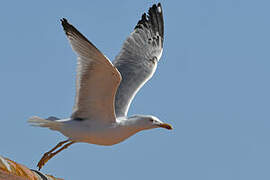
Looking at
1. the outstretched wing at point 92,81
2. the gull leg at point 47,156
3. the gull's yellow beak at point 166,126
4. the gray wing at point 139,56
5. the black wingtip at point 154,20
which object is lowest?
the gull leg at point 47,156

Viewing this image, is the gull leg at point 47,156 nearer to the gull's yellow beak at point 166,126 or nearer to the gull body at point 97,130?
the gull body at point 97,130

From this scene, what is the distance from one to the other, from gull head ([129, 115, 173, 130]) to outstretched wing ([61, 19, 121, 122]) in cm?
38

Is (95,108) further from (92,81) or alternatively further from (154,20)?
(154,20)

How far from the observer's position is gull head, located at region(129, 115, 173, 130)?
795cm

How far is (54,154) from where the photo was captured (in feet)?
27.4

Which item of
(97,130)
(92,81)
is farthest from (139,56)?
(92,81)

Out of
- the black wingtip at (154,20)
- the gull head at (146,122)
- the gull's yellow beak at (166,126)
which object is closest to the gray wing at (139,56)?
the black wingtip at (154,20)

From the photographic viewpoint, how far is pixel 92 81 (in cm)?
738

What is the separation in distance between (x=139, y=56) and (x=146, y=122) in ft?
10.4

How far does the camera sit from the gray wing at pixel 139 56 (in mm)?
9281

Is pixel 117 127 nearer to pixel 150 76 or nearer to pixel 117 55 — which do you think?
pixel 150 76

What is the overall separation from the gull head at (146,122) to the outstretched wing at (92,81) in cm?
38

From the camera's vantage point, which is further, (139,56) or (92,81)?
(139,56)

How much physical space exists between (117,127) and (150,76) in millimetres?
2713
